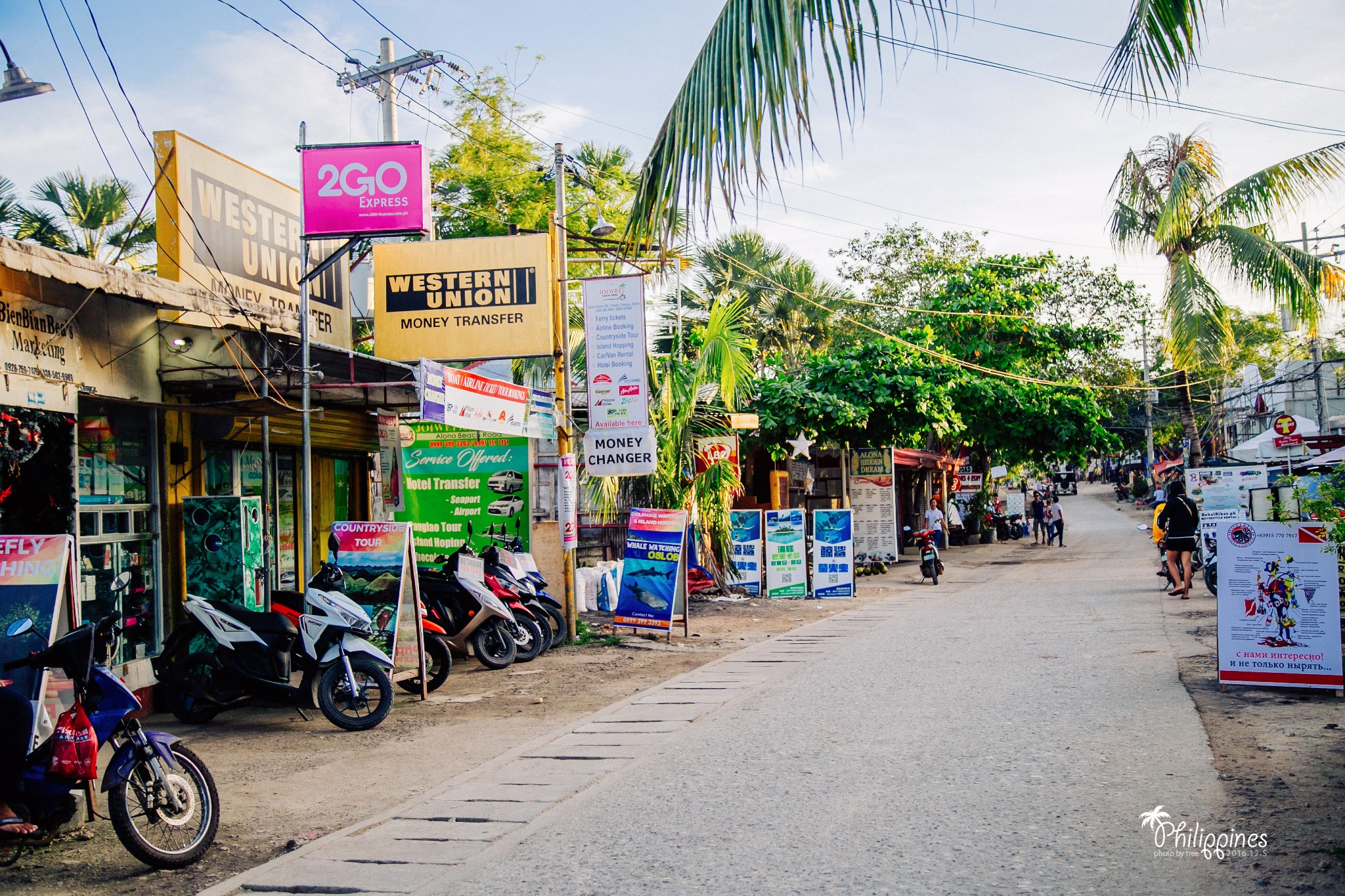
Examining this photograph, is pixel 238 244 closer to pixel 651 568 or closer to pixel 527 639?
pixel 527 639

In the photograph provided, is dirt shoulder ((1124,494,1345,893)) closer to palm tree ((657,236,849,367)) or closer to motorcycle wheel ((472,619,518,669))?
motorcycle wheel ((472,619,518,669))

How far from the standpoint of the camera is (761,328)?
3084cm

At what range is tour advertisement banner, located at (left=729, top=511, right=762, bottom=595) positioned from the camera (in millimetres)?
19375

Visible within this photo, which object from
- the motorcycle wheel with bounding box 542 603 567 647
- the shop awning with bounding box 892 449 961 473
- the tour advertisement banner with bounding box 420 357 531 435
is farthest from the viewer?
the shop awning with bounding box 892 449 961 473

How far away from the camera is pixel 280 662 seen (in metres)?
8.76

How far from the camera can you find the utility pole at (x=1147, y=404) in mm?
39250

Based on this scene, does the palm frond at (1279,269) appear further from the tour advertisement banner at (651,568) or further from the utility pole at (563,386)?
the utility pole at (563,386)

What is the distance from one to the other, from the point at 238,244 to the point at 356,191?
2.04 m

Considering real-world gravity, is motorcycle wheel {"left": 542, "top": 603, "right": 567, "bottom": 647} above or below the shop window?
below

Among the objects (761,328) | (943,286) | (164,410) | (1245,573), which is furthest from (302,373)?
(943,286)

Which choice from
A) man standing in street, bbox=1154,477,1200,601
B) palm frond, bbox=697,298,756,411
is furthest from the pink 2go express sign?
man standing in street, bbox=1154,477,1200,601

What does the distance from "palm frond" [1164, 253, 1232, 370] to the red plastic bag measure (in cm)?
1232

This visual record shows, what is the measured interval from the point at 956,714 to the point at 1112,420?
56.9 m

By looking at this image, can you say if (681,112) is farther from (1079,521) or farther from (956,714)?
(1079,521)
